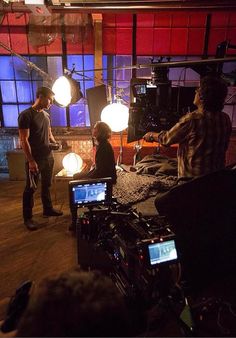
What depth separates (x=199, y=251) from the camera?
268 cm

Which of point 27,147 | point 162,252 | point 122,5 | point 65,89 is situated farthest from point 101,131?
point 162,252

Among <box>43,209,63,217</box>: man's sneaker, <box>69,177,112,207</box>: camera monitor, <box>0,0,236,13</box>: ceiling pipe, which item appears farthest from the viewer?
<box>43,209,63,217</box>: man's sneaker

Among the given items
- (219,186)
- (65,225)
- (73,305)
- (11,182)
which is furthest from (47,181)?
(73,305)

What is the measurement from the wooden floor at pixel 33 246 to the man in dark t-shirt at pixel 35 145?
24 centimetres

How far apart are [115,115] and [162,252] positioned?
252 centimetres

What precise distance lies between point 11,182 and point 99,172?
10.0 feet

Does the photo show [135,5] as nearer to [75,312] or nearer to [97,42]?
[97,42]

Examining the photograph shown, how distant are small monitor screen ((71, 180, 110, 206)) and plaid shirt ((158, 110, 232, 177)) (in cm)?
88

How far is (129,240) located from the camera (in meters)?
2.03

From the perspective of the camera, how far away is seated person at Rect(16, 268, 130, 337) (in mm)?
699

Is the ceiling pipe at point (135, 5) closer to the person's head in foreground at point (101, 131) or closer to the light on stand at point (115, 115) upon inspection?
the light on stand at point (115, 115)

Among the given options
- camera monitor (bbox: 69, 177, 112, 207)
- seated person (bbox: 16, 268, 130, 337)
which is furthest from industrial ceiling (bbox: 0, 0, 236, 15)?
seated person (bbox: 16, 268, 130, 337)

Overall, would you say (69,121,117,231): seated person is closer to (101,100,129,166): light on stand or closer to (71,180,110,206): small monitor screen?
(101,100,129,166): light on stand

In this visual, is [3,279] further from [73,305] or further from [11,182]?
[11,182]
